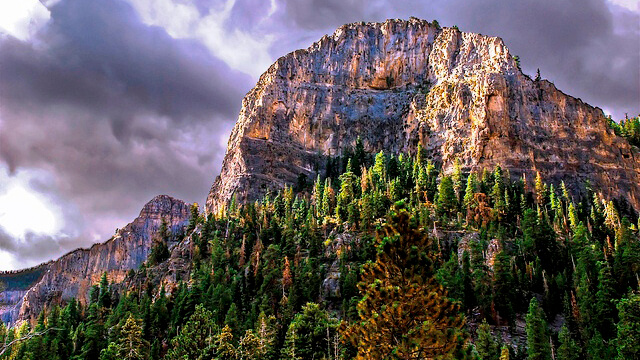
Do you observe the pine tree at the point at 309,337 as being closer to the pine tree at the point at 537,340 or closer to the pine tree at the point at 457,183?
the pine tree at the point at 537,340

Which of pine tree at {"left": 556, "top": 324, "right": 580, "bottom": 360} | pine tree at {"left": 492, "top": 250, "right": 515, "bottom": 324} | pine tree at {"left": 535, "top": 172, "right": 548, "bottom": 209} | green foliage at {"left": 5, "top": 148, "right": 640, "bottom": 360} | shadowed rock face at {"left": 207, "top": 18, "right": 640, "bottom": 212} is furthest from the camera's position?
shadowed rock face at {"left": 207, "top": 18, "right": 640, "bottom": 212}

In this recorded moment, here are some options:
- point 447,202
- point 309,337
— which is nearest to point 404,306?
point 309,337

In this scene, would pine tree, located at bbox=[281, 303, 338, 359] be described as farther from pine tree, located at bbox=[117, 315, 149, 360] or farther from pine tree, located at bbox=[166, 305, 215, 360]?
pine tree, located at bbox=[117, 315, 149, 360]

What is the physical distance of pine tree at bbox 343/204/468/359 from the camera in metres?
33.3

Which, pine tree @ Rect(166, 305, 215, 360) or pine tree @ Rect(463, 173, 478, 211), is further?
pine tree @ Rect(463, 173, 478, 211)

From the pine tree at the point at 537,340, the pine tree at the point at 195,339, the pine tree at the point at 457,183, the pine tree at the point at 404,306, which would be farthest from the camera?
the pine tree at the point at 457,183

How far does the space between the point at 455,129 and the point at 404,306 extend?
135 meters

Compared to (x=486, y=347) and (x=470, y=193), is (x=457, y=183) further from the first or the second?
(x=486, y=347)

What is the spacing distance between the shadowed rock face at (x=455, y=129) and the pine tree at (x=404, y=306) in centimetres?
11747

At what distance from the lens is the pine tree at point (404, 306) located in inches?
1312

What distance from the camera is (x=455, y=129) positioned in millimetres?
163250

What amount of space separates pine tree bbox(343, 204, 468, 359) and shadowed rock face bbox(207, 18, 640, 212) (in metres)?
117

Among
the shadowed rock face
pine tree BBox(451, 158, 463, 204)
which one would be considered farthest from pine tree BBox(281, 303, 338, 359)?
the shadowed rock face

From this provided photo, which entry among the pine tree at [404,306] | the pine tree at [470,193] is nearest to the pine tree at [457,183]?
the pine tree at [470,193]
